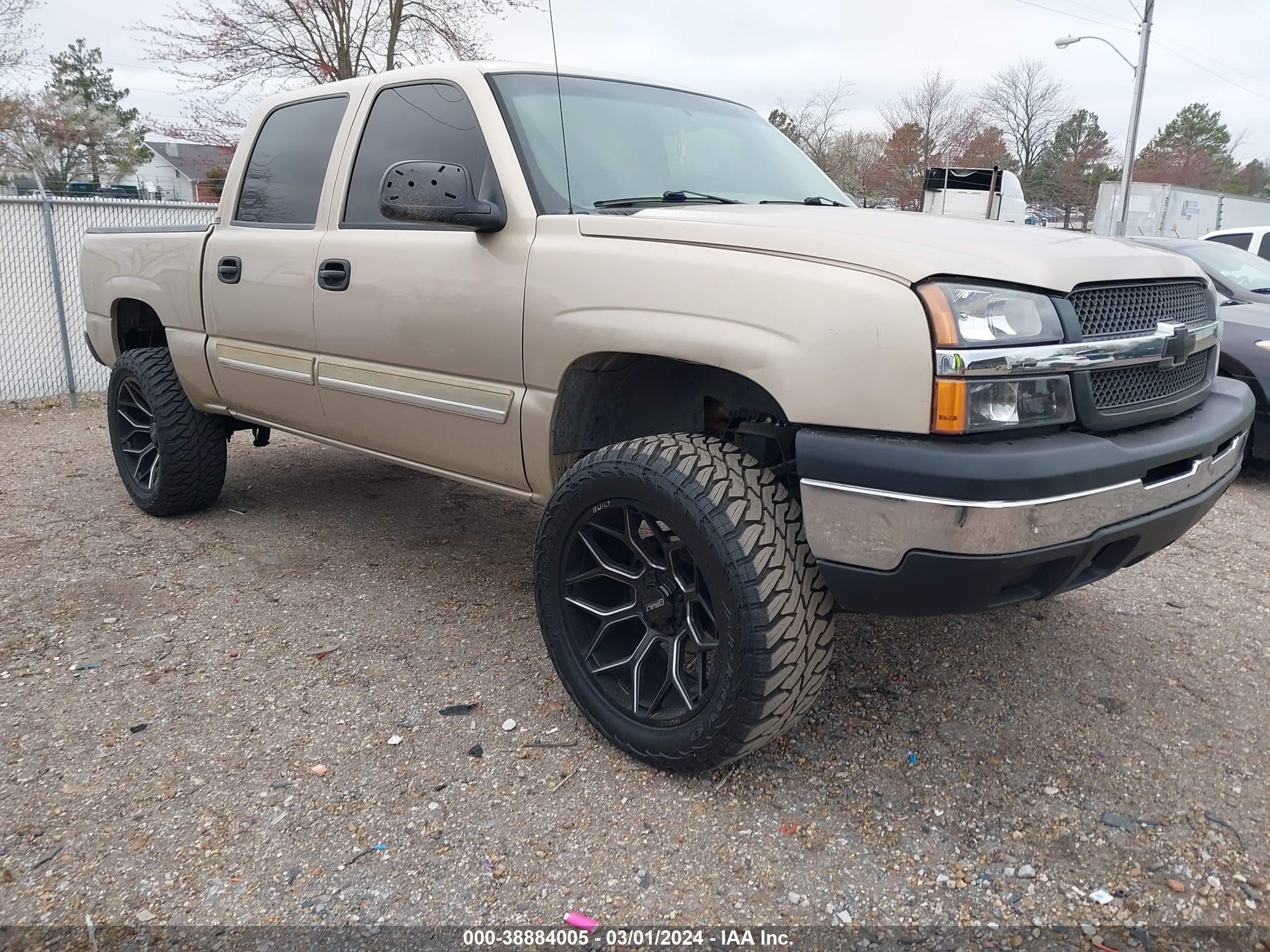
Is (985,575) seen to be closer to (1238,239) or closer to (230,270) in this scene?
(230,270)

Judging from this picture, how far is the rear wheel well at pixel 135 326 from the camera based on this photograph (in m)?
4.87

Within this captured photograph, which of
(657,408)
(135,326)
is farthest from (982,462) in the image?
(135,326)

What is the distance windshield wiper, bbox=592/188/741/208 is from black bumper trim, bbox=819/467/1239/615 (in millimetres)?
1372

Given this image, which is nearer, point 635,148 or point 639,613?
point 639,613

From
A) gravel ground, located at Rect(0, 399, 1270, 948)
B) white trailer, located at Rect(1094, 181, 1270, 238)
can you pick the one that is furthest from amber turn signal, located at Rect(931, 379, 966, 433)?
white trailer, located at Rect(1094, 181, 1270, 238)

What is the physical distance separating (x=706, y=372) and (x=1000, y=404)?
35.6 inches

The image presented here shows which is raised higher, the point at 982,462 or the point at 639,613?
the point at 982,462

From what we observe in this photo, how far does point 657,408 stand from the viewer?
296 centimetres

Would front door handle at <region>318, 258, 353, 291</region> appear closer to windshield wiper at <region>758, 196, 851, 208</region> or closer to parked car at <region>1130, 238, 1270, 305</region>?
windshield wiper at <region>758, 196, 851, 208</region>

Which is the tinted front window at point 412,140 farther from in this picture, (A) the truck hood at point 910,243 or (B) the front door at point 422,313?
(A) the truck hood at point 910,243

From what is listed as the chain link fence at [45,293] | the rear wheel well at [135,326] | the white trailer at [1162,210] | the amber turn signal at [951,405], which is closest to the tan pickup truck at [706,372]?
the amber turn signal at [951,405]

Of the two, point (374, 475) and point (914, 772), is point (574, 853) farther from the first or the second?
point (374, 475)

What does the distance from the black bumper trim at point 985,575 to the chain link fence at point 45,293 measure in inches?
310

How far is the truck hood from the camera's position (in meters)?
2.06
